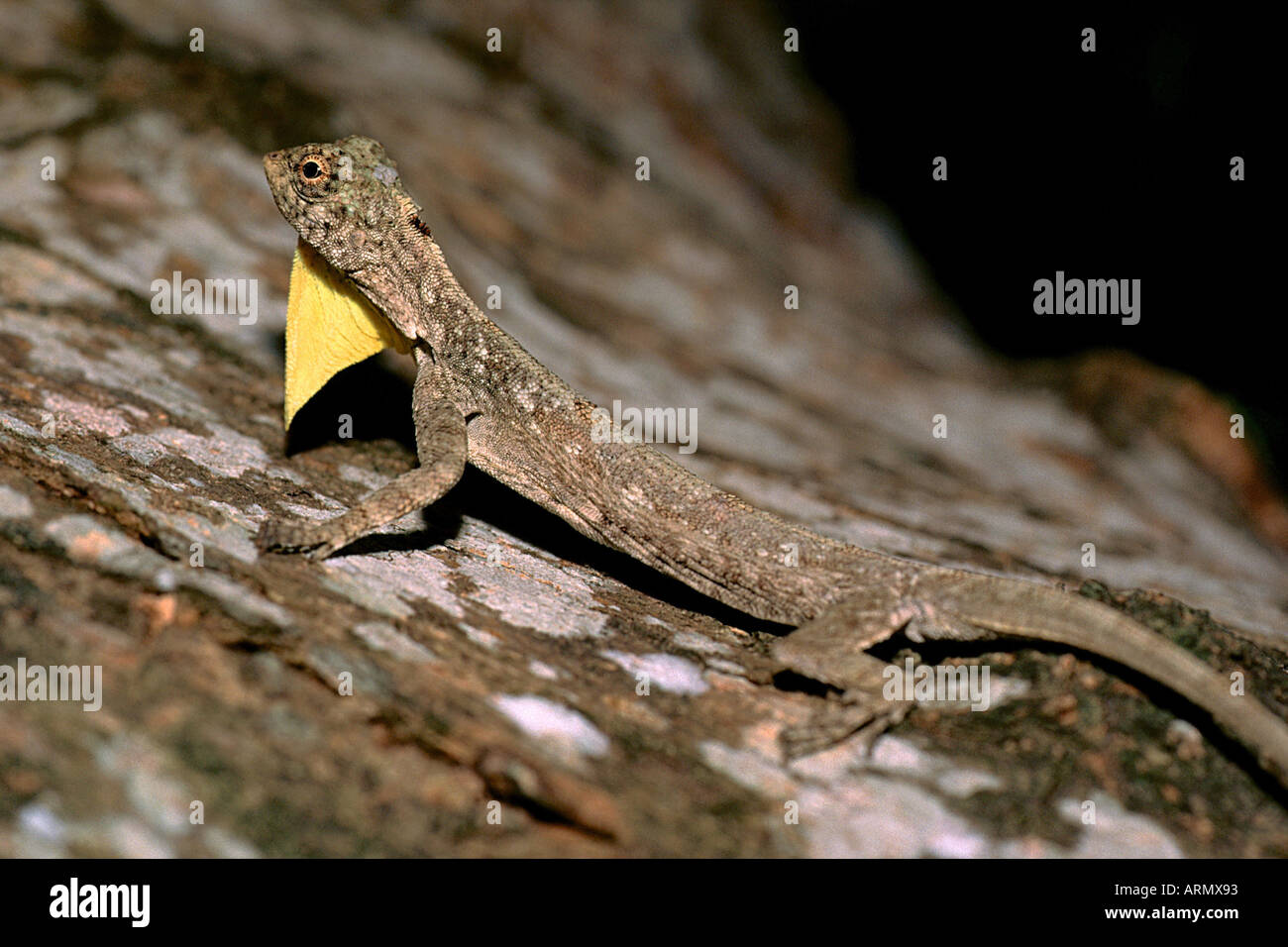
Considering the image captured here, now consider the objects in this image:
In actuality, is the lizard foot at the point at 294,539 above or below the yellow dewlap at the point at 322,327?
below

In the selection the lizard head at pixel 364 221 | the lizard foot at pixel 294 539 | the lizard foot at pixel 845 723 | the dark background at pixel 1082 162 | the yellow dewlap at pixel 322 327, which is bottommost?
the lizard foot at pixel 845 723

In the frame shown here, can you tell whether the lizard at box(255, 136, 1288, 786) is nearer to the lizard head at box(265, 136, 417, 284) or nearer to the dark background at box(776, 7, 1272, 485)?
the lizard head at box(265, 136, 417, 284)

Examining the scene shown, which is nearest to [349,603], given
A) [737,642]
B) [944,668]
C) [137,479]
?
[137,479]

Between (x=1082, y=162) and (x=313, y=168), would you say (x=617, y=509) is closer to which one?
(x=313, y=168)

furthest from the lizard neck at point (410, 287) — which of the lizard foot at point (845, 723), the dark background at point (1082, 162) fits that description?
the dark background at point (1082, 162)

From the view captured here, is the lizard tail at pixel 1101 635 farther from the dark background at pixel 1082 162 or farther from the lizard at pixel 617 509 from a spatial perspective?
the dark background at pixel 1082 162
